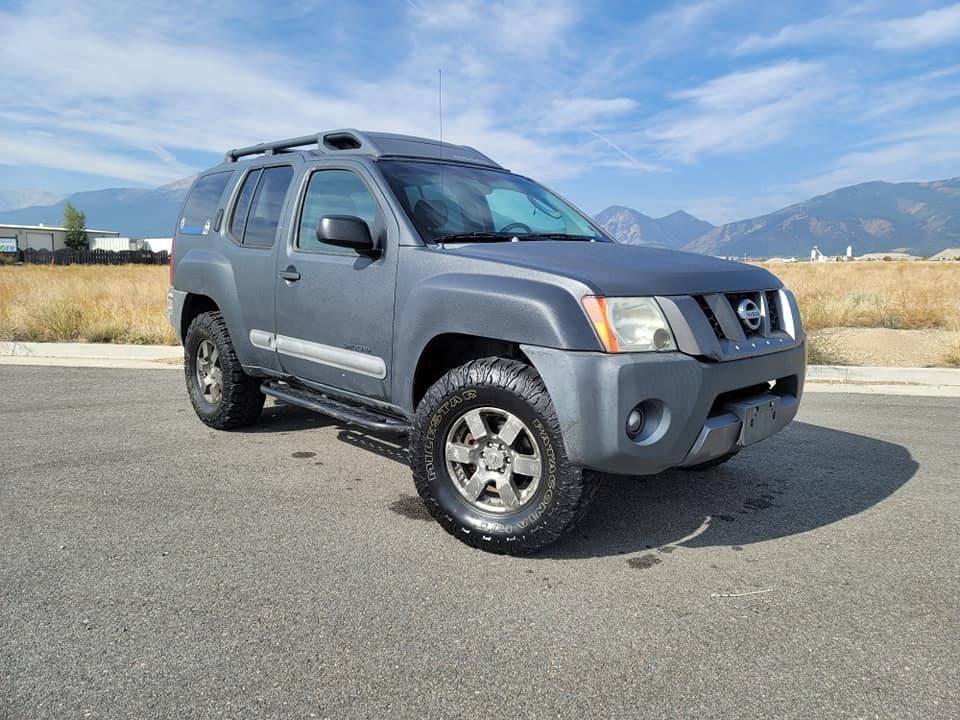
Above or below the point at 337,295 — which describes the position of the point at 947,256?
above

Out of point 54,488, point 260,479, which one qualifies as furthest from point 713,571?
point 54,488

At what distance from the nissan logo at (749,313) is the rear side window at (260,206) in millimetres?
2793

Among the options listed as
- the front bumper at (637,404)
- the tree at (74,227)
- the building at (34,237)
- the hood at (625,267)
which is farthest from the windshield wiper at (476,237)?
the tree at (74,227)

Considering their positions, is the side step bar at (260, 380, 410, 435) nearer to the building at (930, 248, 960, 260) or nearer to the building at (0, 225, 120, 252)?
the building at (930, 248, 960, 260)

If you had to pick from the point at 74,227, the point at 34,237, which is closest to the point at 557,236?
the point at 34,237

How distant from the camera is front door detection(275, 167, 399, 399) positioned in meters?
3.62

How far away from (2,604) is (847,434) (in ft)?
17.6

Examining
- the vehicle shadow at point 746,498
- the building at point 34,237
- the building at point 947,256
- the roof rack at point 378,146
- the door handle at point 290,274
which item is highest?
the building at point 34,237

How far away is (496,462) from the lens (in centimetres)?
314

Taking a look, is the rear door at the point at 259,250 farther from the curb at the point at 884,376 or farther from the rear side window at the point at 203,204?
the curb at the point at 884,376

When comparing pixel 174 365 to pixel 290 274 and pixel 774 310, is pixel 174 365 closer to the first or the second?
pixel 290 274

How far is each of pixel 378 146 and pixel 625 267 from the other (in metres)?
1.82

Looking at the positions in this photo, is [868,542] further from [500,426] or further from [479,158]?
[479,158]

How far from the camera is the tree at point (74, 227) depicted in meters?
106
